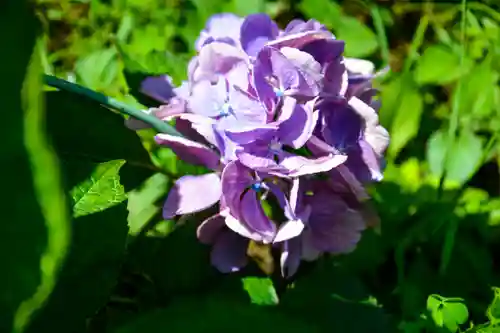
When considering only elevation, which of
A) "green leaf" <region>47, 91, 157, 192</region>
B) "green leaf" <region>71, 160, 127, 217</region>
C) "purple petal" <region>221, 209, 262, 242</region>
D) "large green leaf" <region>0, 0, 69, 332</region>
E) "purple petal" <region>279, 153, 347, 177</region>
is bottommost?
"purple petal" <region>221, 209, 262, 242</region>

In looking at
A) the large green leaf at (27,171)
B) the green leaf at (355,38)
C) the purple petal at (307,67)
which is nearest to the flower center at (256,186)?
the purple petal at (307,67)

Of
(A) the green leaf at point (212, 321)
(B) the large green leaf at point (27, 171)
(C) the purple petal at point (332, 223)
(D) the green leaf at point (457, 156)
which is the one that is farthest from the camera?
(D) the green leaf at point (457, 156)

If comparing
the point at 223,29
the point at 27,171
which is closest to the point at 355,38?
the point at 223,29

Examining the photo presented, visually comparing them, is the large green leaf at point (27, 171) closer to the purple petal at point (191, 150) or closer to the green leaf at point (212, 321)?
the green leaf at point (212, 321)

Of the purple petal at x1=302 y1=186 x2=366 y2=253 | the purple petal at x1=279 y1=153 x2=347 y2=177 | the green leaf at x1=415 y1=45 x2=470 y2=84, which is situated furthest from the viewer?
the green leaf at x1=415 y1=45 x2=470 y2=84

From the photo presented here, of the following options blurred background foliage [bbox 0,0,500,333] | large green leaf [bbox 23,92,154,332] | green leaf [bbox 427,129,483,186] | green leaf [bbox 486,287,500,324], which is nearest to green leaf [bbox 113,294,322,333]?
blurred background foliage [bbox 0,0,500,333]

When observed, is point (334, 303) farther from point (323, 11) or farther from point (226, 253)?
point (323, 11)

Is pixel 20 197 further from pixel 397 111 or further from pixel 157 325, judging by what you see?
pixel 397 111

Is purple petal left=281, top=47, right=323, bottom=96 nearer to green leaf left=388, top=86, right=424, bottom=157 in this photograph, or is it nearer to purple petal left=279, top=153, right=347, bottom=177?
purple petal left=279, top=153, right=347, bottom=177

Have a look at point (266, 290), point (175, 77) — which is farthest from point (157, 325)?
point (175, 77)
